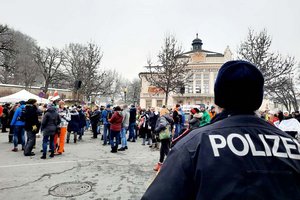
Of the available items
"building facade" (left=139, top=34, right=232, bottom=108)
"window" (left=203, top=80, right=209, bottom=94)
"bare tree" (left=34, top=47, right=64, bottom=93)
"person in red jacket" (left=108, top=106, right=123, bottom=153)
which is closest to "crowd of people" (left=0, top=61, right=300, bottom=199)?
"person in red jacket" (left=108, top=106, right=123, bottom=153)

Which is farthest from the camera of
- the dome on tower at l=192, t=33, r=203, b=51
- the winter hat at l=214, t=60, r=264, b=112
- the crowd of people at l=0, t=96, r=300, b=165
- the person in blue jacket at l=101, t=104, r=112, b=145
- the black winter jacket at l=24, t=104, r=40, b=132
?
the dome on tower at l=192, t=33, r=203, b=51

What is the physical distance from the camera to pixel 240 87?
1397 millimetres

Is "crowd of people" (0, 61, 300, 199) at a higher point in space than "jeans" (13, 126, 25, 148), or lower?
higher

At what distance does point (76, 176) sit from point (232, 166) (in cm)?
572

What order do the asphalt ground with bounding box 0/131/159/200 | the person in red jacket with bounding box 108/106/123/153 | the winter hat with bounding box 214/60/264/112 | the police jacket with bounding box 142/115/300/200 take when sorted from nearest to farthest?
the police jacket with bounding box 142/115/300/200 → the winter hat with bounding box 214/60/264/112 → the asphalt ground with bounding box 0/131/159/200 → the person in red jacket with bounding box 108/106/123/153

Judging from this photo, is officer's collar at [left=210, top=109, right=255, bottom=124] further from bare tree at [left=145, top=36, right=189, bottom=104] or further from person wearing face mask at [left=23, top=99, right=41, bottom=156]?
bare tree at [left=145, top=36, right=189, bottom=104]

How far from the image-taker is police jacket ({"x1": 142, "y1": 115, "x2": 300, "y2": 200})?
115cm

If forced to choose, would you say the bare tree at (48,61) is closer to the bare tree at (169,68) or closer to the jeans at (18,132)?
the bare tree at (169,68)

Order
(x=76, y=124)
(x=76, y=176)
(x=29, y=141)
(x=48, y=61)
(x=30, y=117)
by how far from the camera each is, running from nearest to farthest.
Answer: (x=76, y=176)
(x=30, y=117)
(x=29, y=141)
(x=76, y=124)
(x=48, y=61)

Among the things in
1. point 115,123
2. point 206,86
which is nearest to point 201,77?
point 206,86

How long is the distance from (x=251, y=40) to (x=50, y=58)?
37.7 m

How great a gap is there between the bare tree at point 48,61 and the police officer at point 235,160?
48.2 m

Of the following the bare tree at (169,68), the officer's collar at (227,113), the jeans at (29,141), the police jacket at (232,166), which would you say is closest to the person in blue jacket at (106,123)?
the jeans at (29,141)

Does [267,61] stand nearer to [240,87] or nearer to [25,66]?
[240,87]
